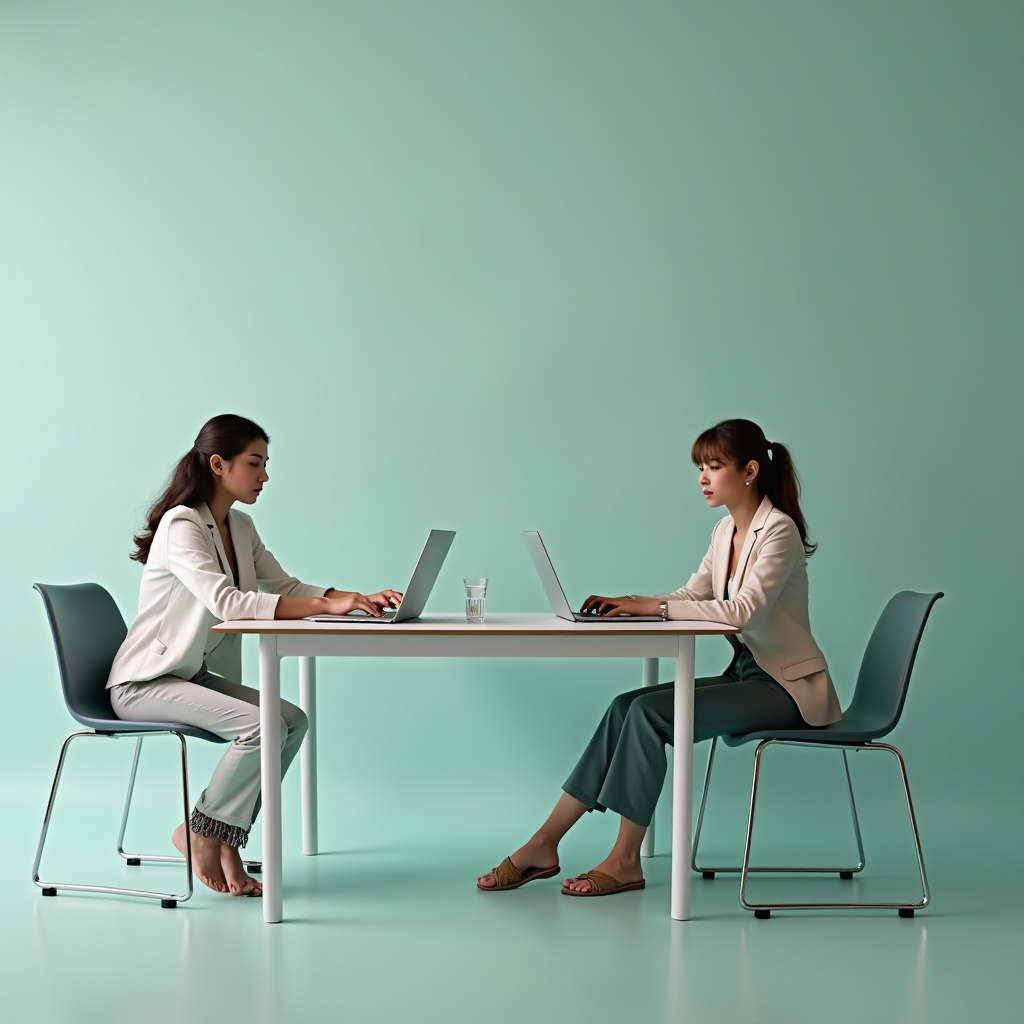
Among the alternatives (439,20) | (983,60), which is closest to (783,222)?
(983,60)

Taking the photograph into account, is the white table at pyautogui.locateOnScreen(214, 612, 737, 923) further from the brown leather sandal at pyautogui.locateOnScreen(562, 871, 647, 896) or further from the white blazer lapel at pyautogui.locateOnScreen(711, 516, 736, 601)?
the white blazer lapel at pyautogui.locateOnScreen(711, 516, 736, 601)

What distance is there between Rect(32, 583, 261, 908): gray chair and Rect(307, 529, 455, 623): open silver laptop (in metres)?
0.46

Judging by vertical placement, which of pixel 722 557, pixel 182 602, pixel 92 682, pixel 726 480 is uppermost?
pixel 726 480

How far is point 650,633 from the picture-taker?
2.62 metres

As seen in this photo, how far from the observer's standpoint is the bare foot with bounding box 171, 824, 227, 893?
116 inches

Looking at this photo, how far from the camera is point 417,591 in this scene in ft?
9.16

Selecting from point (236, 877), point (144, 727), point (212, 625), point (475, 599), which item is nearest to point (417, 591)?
point (475, 599)

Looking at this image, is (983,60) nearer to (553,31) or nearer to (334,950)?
(553,31)

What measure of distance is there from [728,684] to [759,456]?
1.94 feet

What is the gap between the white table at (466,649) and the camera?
263cm

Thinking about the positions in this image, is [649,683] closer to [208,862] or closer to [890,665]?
[890,665]

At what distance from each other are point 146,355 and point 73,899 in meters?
1.91

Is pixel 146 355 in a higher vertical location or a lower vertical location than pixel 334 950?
higher

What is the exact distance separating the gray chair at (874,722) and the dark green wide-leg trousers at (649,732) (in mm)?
70
